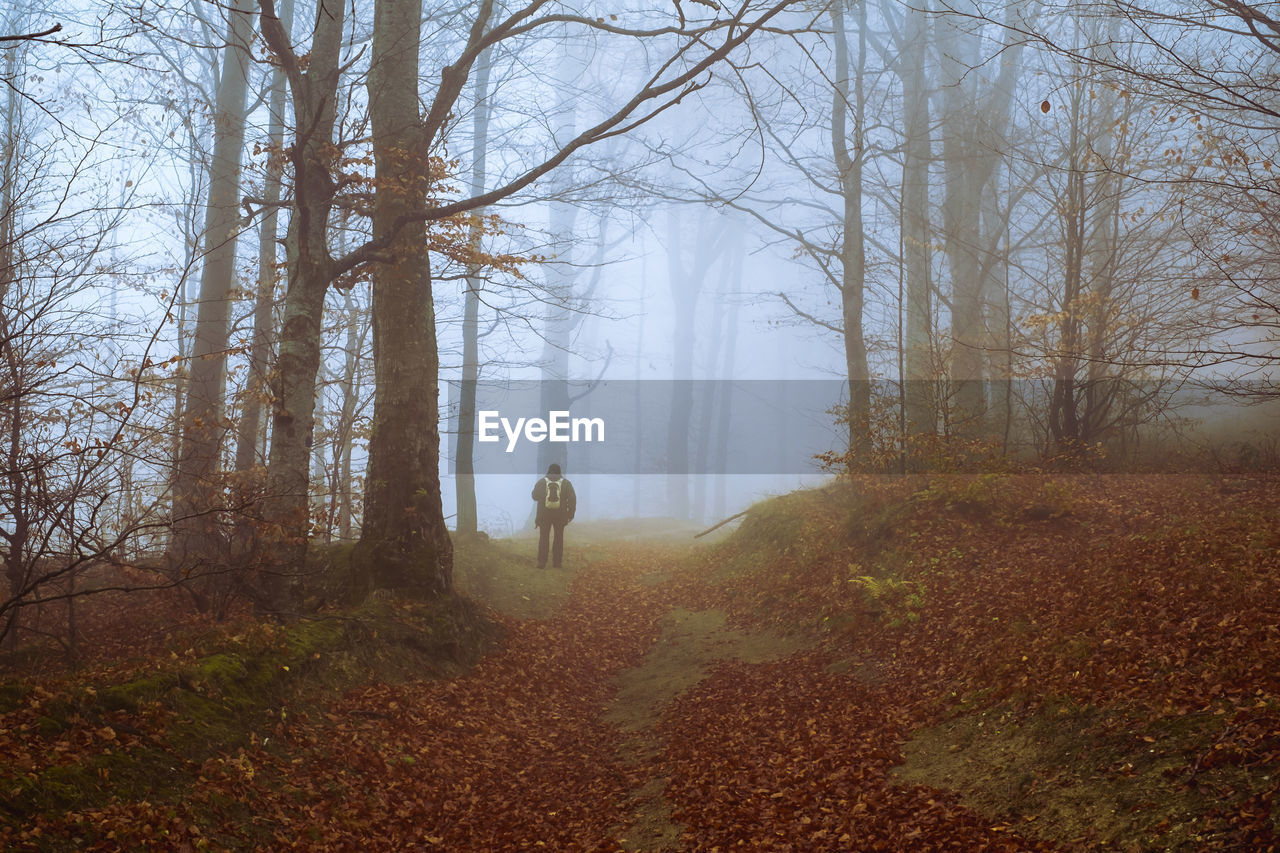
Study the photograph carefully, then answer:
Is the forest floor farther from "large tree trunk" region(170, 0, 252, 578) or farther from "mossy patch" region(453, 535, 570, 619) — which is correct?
"large tree trunk" region(170, 0, 252, 578)

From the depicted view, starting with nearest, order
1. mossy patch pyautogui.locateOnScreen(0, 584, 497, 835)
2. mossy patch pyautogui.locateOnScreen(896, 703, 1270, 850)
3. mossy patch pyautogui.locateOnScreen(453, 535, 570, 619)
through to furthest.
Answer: mossy patch pyautogui.locateOnScreen(896, 703, 1270, 850) → mossy patch pyautogui.locateOnScreen(0, 584, 497, 835) → mossy patch pyautogui.locateOnScreen(453, 535, 570, 619)

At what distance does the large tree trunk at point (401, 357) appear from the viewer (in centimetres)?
877

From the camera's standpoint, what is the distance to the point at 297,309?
8453 mm

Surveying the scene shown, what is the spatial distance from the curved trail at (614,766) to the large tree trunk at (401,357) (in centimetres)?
154

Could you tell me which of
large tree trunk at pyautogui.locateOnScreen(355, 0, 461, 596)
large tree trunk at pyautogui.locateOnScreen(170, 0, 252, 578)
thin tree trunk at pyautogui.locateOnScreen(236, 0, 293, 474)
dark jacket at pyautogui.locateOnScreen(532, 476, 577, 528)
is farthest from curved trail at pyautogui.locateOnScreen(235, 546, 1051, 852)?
dark jacket at pyautogui.locateOnScreen(532, 476, 577, 528)

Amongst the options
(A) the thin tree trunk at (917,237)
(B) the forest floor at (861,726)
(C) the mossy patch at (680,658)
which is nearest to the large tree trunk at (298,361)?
(B) the forest floor at (861,726)

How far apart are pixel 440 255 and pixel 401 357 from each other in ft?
8.84

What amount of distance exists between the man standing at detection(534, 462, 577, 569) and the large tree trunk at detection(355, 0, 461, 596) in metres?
6.37

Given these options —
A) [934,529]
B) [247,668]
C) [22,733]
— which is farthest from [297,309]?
[934,529]

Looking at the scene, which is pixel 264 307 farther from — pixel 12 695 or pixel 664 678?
pixel 12 695

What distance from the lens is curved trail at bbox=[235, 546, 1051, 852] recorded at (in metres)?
4.76

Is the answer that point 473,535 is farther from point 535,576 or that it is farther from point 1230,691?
point 1230,691

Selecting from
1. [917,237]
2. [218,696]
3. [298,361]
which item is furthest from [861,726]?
[917,237]

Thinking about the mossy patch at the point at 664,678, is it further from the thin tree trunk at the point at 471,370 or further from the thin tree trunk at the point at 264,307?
the thin tree trunk at the point at 264,307
